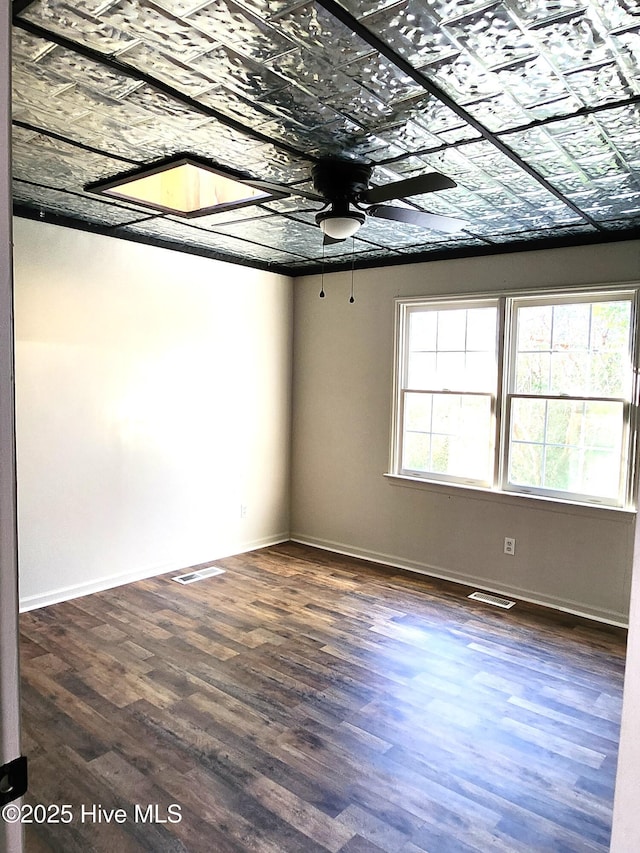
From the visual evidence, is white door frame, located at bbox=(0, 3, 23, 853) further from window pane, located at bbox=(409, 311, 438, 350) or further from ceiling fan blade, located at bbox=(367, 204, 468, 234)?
window pane, located at bbox=(409, 311, 438, 350)

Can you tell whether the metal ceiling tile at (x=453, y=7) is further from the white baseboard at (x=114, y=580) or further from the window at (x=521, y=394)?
the white baseboard at (x=114, y=580)

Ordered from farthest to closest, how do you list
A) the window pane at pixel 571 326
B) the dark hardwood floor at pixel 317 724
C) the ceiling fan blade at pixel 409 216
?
Result: the window pane at pixel 571 326, the ceiling fan blade at pixel 409 216, the dark hardwood floor at pixel 317 724

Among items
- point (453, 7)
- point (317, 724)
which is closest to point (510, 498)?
point (317, 724)

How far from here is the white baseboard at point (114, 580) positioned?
391 centimetres

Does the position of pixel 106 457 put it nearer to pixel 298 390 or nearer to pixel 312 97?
pixel 298 390

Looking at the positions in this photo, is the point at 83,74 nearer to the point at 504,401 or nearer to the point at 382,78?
the point at 382,78

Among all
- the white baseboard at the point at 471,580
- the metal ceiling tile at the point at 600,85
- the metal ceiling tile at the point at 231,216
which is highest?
the metal ceiling tile at the point at 231,216

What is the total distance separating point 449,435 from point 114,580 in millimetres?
2898

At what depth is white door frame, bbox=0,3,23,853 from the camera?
0.75 metres

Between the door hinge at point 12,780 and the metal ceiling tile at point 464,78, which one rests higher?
the metal ceiling tile at point 464,78

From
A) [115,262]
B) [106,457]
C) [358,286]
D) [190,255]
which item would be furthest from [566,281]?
[106,457]

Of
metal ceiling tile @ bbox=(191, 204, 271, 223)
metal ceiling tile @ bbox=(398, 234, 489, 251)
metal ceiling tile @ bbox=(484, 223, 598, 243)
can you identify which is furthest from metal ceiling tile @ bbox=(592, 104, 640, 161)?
metal ceiling tile @ bbox=(191, 204, 271, 223)

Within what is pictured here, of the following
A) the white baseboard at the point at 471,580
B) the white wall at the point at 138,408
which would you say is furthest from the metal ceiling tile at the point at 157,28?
the white baseboard at the point at 471,580

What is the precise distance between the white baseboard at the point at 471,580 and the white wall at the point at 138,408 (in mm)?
600
